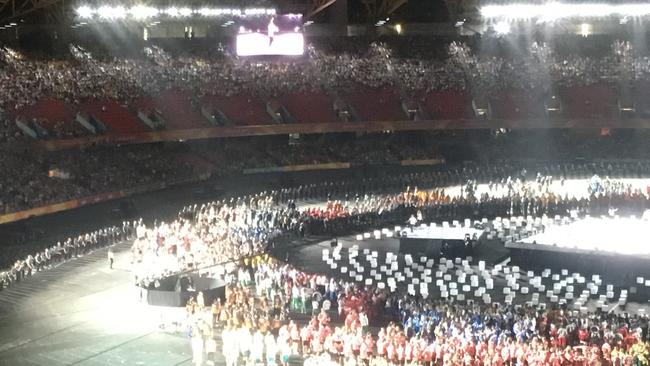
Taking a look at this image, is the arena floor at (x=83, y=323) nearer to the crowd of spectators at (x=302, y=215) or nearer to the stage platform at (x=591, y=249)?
the crowd of spectators at (x=302, y=215)

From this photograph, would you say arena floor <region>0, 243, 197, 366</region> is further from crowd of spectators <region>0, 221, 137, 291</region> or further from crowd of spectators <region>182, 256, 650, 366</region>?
crowd of spectators <region>182, 256, 650, 366</region>

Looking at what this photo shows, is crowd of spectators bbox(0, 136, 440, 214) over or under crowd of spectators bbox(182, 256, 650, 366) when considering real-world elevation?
over

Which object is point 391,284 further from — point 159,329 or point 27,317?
point 27,317

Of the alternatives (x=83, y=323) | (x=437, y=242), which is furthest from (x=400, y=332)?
(x=437, y=242)

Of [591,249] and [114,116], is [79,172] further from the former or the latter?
[591,249]

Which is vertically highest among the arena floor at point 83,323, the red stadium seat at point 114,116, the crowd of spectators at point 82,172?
the red stadium seat at point 114,116

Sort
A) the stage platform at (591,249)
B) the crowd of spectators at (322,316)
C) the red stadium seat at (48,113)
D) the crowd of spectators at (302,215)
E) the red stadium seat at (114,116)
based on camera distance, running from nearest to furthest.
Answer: the crowd of spectators at (322,316) → the stage platform at (591,249) → the crowd of spectators at (302,215) → the red stadium seat at (48,113) → the red stadium seat at (114,116)

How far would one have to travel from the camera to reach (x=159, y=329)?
2505 centimetres

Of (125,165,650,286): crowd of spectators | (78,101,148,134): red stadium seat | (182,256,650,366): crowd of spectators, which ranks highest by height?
(78,101,148,134): red stadium seat

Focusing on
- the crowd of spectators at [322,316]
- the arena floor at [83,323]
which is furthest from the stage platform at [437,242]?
the arena floor at [83,323]

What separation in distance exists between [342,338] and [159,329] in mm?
6572

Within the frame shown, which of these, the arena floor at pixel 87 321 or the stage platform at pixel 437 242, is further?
the stage platform at pixel 437 242

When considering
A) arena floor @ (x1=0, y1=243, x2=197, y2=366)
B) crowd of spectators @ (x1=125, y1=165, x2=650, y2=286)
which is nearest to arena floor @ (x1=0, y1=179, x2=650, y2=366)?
arena floor @ (x1=0, y1=243, x2=197, y2=366)

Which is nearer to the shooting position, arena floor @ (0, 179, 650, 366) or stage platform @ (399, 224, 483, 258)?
arena floor @ (0, 179, 650, 366)
